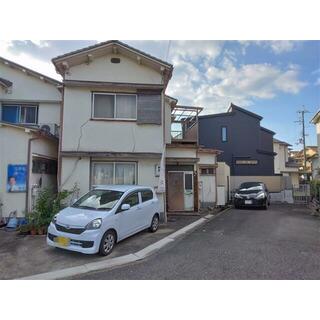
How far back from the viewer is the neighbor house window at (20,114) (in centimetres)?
1174

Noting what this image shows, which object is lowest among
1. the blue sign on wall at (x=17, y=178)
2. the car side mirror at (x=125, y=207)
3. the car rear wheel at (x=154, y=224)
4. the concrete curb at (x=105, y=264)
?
the concrete curb at (x=105, y=264)

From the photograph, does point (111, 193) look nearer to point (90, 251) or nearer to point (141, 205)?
point (141, 205)

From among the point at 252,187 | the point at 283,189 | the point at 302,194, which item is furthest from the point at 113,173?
the point at 302,194

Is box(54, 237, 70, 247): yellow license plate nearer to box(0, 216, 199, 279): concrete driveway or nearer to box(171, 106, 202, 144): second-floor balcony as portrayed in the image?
box(0, 216, 199, 279): concrete driveway

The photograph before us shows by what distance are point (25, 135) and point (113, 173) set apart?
3592 millimetres

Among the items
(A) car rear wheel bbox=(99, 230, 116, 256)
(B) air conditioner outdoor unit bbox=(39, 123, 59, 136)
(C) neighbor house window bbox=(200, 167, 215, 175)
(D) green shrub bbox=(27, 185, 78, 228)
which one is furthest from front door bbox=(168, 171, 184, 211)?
(A) car rear wheel bbox=(99, 230, 116, 256)

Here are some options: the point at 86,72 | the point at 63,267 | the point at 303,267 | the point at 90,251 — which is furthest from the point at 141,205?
the point at 86,72

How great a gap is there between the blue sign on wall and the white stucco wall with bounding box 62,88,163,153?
167cm

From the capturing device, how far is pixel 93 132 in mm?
9375

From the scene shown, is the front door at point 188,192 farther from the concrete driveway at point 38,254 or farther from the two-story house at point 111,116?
the concrete driveway at point 38,254

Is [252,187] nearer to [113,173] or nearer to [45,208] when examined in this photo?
[113,173]

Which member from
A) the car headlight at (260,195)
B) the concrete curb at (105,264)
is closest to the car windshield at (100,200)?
the concrete curb at (105,264)

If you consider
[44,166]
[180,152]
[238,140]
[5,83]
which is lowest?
[44,166]

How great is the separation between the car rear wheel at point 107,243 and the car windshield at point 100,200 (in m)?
0.65
